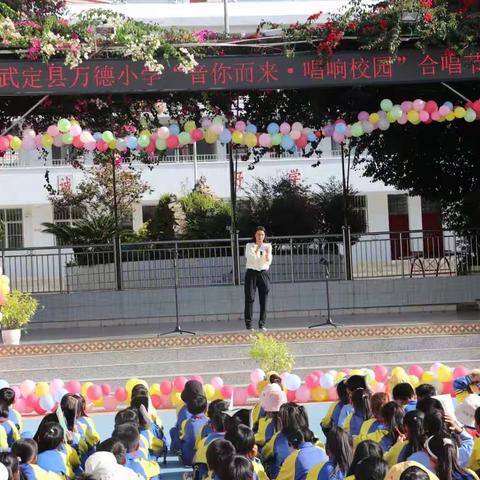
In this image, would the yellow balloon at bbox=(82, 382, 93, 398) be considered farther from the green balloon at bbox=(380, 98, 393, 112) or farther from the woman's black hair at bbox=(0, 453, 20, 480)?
the woman's black hair at bbox=(0, 453, 20, 480)

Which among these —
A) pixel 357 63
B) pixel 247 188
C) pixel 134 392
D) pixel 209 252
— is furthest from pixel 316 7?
pixel 134 392

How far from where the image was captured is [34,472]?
6508 mm

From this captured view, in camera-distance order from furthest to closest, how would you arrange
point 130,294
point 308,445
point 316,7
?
point 316,7
point 130,294
point 308,445

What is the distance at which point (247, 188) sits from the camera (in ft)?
→ 72.8

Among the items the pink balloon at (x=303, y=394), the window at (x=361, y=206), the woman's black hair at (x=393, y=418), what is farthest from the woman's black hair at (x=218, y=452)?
the window at (x=361, y=206)

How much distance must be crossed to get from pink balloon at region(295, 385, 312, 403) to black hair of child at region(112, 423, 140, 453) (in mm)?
4749

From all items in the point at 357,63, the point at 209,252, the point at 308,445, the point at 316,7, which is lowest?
the point at 308,445

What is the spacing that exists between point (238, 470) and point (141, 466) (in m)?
1.86

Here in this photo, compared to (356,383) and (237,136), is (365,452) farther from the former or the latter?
(237,136)

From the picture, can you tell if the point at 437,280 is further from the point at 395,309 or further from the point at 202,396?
the point at 202,396

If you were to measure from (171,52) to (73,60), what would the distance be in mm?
1232

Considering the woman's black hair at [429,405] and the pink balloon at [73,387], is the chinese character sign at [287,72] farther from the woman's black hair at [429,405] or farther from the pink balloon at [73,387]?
the woman's black hair at [429,405]

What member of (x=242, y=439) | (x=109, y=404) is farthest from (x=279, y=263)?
(x=242, y=439)

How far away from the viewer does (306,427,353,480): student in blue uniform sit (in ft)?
20.5
